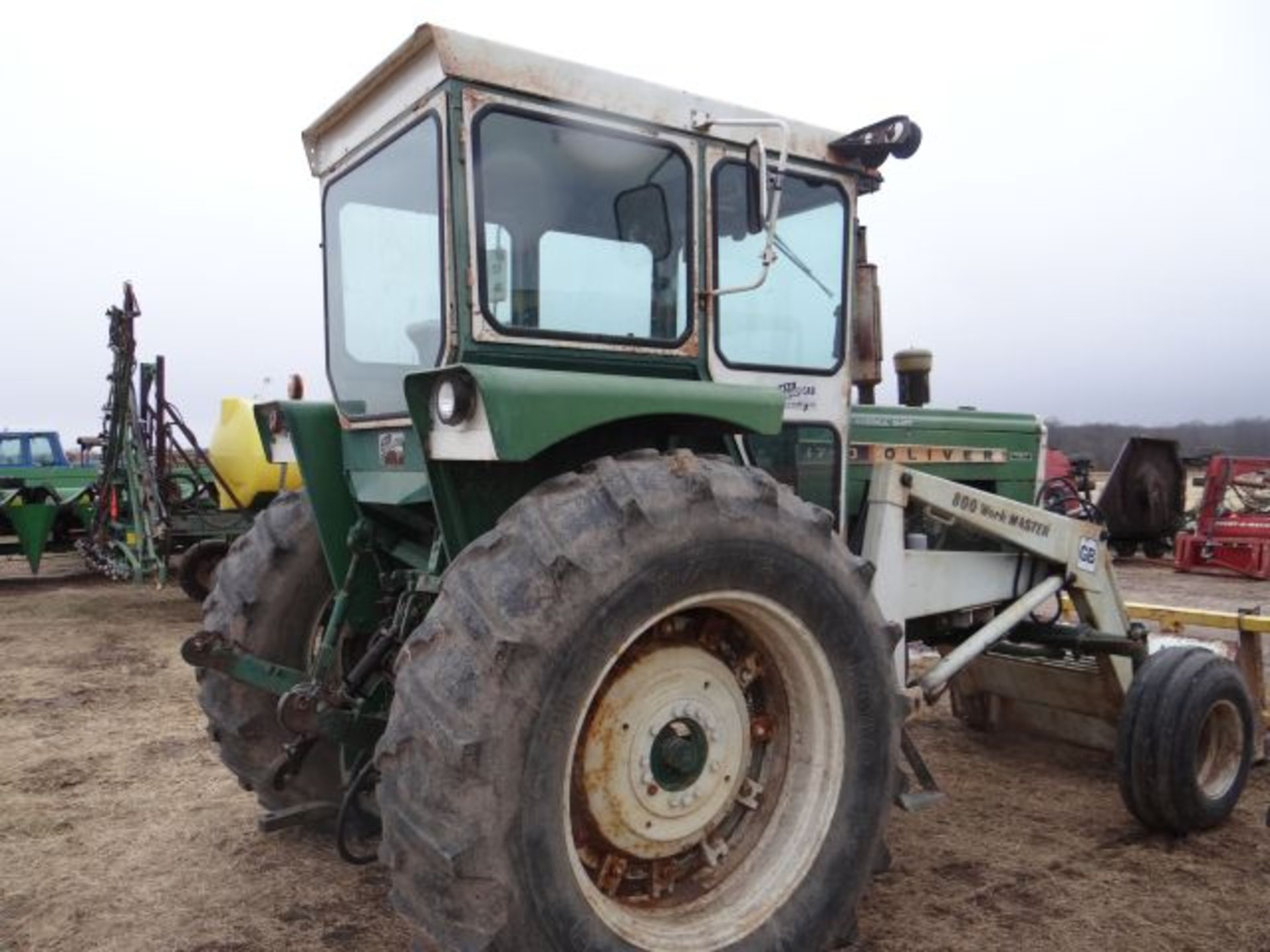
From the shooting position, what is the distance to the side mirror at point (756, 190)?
298cm

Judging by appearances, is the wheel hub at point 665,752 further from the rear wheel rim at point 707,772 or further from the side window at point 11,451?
the side window at point 11,451

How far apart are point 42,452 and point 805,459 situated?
13.0 metres

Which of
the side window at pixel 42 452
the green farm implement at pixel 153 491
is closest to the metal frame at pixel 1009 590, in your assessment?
the green farm implement at pixel 153 491

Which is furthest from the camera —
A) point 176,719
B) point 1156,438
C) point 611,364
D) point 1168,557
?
point 1168,557

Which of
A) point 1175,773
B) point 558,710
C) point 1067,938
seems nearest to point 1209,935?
point 1067,938

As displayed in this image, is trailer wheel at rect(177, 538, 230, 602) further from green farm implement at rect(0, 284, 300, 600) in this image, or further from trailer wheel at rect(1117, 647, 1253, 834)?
trailer wheel at rect(1117, 647, 1253, 834)

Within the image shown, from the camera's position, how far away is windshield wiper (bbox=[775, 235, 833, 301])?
3525 mm

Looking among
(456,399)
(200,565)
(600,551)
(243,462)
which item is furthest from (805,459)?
(200,565)

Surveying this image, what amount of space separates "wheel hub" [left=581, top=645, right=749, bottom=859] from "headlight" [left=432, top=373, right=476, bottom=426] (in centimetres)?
81

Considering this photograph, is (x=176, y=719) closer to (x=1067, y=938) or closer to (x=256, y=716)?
(x=256, y=716)

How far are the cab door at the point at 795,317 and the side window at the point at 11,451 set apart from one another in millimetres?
12466

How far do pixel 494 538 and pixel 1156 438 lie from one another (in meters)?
3.89

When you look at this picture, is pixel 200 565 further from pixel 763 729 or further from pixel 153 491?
pixel 763 729

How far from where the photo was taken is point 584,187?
122 inches
